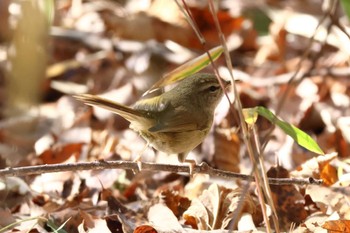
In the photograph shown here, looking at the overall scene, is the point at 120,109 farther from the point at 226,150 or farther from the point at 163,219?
the point at 226,150

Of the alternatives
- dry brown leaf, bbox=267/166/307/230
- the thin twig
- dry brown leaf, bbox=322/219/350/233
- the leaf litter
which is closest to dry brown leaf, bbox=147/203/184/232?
the leaf litter

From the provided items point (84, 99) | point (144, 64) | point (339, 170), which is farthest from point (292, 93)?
point (84, 99)

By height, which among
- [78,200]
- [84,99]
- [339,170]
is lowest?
[78,200]

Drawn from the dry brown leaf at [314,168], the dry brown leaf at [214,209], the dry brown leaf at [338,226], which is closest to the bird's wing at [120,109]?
the dry brown leaf at [214,209]

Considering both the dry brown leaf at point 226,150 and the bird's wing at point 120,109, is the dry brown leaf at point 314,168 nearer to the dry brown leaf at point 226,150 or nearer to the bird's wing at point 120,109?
the dry brown leaf at point 226,150

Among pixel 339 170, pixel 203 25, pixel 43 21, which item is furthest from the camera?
pixel 203 25

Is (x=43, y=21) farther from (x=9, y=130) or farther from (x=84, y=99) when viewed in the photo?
(x=84, y=99)

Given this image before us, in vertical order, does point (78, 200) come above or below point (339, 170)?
below

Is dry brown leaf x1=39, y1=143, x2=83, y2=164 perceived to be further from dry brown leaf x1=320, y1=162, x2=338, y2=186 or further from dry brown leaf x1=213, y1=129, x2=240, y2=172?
dry brown leaf x1=320, y1=162, x2=338, y2=186
